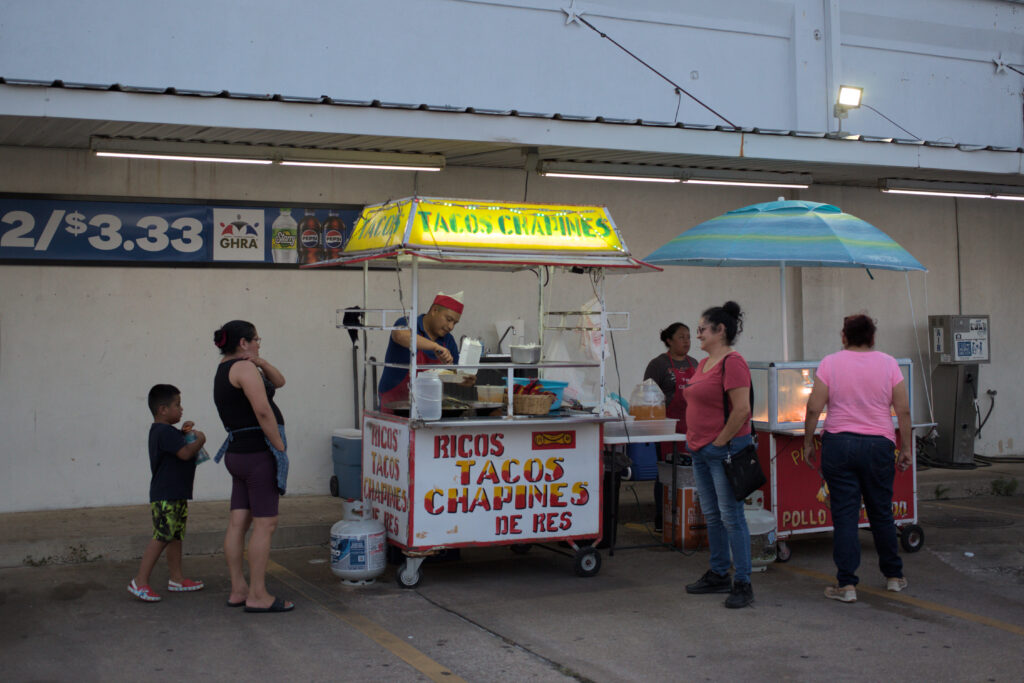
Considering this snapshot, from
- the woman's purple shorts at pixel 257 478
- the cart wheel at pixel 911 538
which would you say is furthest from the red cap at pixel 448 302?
the cart wheel at pixel 911 538

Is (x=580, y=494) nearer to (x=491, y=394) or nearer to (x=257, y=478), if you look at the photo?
(x=491, y=394)

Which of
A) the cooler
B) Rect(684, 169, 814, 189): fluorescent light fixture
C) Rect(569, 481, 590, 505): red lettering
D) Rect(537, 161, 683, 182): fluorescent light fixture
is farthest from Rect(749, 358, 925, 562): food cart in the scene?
the cooler

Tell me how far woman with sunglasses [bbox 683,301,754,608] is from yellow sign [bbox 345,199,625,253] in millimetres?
1052

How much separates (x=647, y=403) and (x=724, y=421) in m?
1.68

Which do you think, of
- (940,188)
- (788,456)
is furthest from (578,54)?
(788,456)

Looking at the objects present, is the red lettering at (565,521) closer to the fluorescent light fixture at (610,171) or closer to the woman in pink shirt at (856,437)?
the woman in pink shirt at (856,437)

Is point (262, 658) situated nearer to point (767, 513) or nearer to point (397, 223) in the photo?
point (397, 223)

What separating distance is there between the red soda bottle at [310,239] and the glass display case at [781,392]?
13.4 ft

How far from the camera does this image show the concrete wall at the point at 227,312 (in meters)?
8.65

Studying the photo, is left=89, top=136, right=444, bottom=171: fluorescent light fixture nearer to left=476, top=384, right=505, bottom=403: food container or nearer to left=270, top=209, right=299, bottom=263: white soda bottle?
left=270, top=209, right=299, bottom=263: white soda bottle

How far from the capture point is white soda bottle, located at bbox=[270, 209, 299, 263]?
30.8 feet

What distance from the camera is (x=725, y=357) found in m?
6.44

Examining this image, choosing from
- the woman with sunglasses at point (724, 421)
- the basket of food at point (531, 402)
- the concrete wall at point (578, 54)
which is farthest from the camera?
the concrete wall at point (578, 54)

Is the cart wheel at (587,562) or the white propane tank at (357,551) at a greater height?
the white propane tank at (357,551)
